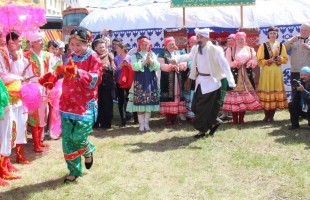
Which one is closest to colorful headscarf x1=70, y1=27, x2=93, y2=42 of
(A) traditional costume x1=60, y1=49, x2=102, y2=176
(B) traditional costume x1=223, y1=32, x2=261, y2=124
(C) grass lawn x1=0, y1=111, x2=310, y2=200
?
(A) traditional costume x1=60, y1=49, x2=102, y2=176

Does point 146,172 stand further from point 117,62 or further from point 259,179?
point 117,62

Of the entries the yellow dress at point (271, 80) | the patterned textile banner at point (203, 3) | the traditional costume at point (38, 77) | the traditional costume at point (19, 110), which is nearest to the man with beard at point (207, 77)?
the yellow dress at point (271, 80)

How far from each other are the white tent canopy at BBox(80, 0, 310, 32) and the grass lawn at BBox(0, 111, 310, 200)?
3.53m

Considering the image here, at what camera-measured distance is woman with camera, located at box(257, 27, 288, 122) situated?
6.95 m

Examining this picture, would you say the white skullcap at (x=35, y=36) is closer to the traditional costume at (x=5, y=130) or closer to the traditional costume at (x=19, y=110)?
the traditional costume at (x=19, y=110)

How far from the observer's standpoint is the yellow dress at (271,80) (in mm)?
6969

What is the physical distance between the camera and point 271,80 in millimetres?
7047

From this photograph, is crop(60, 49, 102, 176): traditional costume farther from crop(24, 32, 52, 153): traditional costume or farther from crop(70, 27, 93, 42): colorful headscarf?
crop(24, 32, 52, 153): traditional costume

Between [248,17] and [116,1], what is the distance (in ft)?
14.7

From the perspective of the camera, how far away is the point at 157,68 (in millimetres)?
6758

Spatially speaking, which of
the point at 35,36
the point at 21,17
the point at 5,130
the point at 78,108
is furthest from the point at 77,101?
the point at 35,36

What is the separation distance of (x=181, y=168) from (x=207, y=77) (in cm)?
169

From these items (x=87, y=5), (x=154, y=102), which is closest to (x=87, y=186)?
(x=154, y=102)

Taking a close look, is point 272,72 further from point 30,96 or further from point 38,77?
point 30,96
